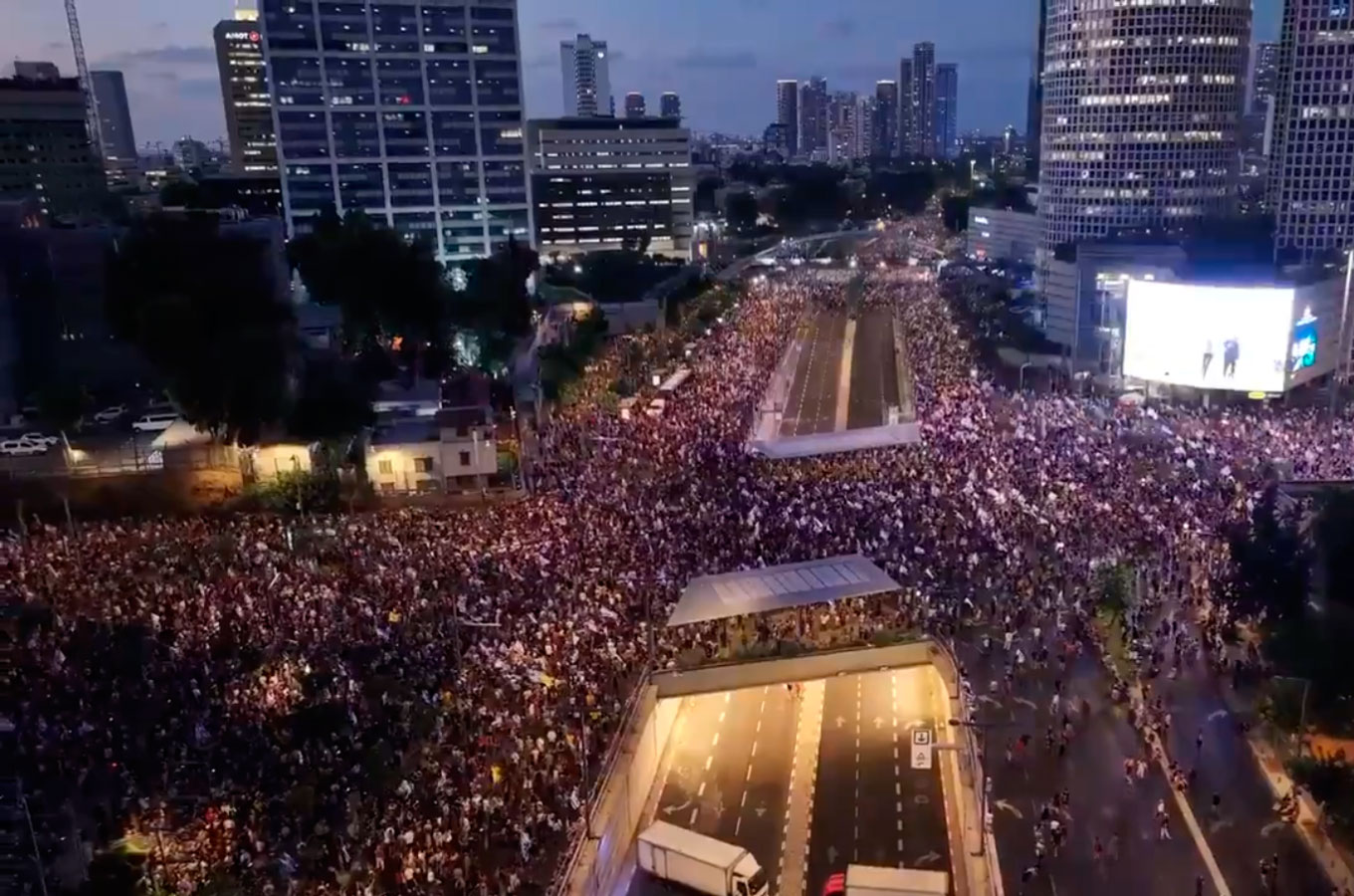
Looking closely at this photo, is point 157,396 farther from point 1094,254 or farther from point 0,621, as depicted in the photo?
point 1094,254

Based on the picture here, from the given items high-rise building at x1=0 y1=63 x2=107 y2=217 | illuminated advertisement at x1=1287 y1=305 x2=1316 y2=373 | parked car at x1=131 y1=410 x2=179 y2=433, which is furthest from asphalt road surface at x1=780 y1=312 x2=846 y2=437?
high-rise building at x1=0 y1=63 x2=107 y2=217

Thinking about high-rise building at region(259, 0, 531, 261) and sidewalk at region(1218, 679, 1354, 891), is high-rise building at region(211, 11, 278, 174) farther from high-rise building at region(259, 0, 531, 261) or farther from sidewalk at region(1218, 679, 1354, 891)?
sidewalk at region(1218, 679, 1354, 891)

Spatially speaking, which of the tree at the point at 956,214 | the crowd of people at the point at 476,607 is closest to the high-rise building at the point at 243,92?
the tree at the point at 956,214

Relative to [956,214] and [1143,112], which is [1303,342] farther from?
[956,214]

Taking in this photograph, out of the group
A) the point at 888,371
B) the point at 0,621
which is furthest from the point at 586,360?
the point at 0,621

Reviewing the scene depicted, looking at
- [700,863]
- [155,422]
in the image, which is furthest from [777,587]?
[155,422]
